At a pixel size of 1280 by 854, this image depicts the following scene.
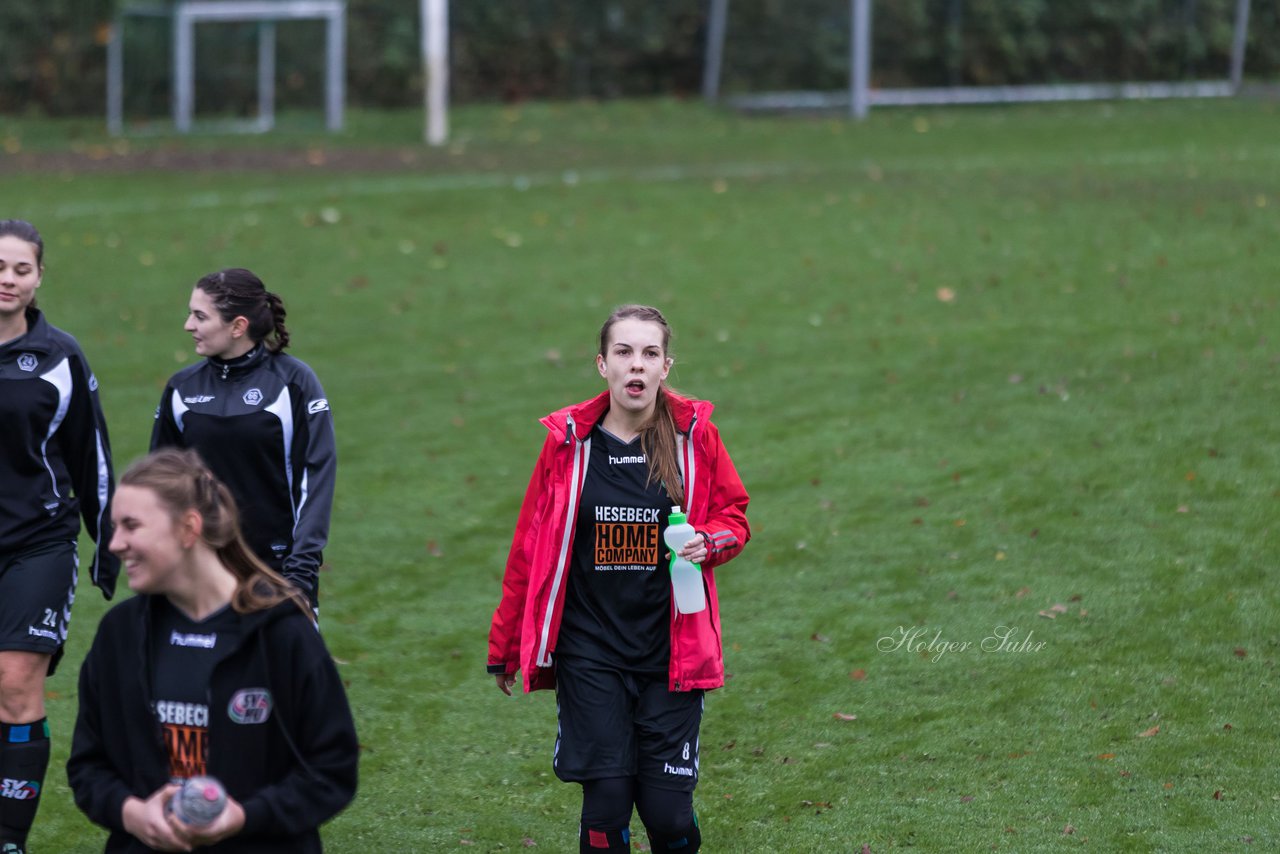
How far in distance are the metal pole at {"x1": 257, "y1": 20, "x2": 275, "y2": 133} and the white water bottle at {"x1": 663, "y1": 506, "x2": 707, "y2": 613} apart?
2570 centimetres

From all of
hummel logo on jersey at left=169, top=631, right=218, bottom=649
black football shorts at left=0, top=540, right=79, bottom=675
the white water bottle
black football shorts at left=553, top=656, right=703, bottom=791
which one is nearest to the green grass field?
black football shorts at left=0, top=540, right=79, bottom=675

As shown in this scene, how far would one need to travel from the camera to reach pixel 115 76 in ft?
96.6

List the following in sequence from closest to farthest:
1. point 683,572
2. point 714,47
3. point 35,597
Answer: point 683,572 → point 35,597 → point 714,47

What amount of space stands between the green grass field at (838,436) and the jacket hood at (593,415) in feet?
7.49

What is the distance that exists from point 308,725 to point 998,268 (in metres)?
14.3

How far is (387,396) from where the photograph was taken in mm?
14133

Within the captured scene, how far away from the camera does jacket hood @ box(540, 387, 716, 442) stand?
17.6 feet

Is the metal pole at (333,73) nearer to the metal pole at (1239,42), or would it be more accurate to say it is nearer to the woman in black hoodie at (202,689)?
the metal pole at (1239,42)

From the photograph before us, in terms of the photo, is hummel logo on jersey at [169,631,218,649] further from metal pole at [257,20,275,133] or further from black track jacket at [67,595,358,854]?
metal pole at [257,20,275,133]

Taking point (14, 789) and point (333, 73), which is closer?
point (14, 789)

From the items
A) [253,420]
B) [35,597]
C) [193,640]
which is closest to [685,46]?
[253,420]

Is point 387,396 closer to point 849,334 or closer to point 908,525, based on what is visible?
point 849,334

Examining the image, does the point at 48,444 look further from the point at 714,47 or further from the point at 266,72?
the point at 714,47

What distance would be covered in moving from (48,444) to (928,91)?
2729 cm
